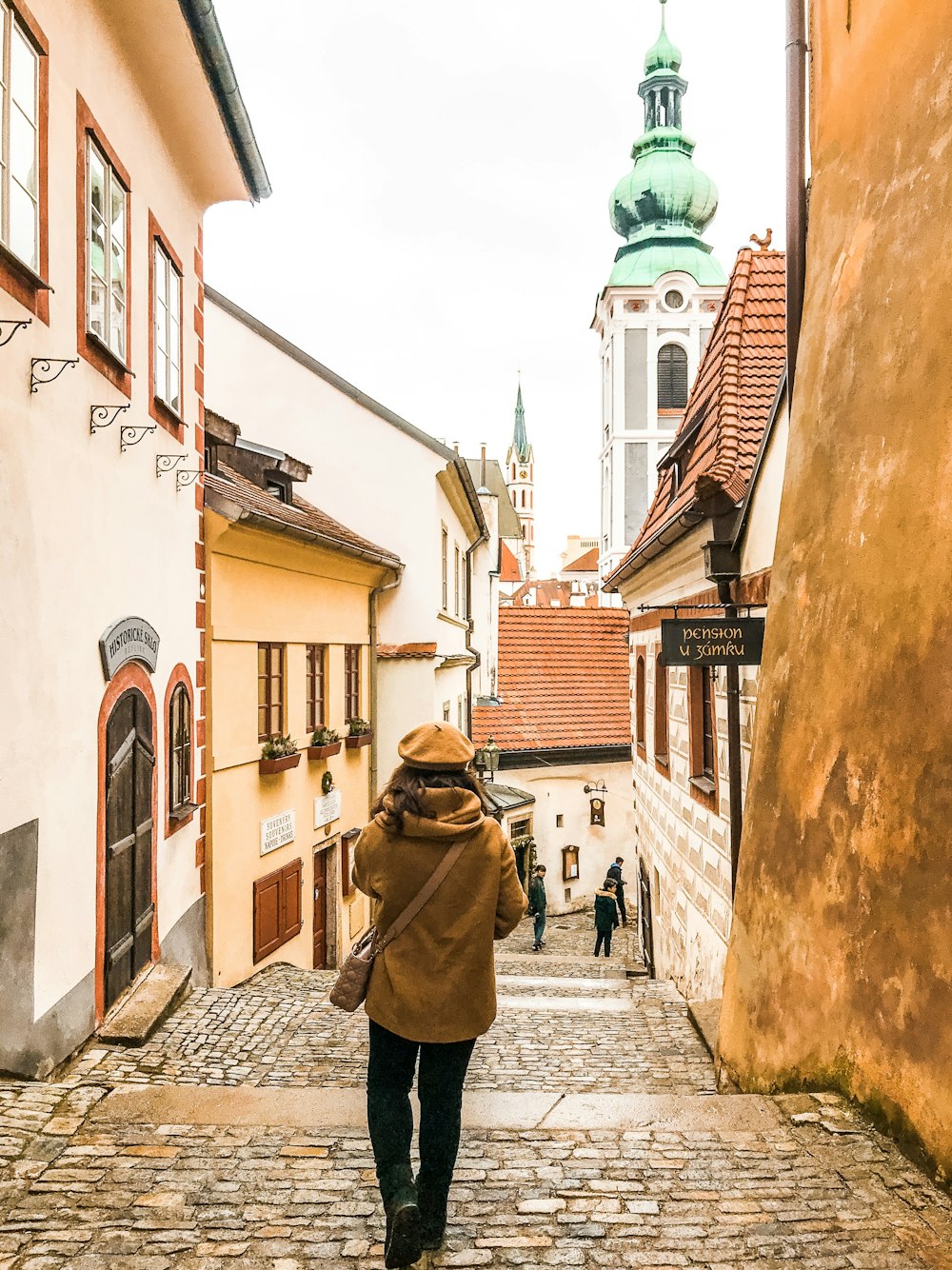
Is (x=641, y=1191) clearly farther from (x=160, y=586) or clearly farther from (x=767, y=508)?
(x=160, y=586)

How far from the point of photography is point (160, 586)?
8227mm

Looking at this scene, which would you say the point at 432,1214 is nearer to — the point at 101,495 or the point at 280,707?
the point at 101,495

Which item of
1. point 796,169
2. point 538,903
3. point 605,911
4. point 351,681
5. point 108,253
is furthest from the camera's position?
point 538,903

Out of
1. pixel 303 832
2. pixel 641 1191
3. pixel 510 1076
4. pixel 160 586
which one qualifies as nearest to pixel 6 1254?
pixel 641 1191

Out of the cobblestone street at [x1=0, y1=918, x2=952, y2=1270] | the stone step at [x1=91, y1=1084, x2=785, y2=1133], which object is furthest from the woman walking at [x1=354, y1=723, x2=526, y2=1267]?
the stone step at [x1=91, y1=1084, x2=785, y2=1133]

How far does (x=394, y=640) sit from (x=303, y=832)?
511 centimetres

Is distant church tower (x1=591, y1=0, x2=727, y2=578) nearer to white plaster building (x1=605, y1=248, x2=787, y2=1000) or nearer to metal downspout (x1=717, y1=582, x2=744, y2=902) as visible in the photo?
white plaster building (x1=605, y1=248, x2=787, y2=1000)

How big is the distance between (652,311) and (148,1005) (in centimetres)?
4889

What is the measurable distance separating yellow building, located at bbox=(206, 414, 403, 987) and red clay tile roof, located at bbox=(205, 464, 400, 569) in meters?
0.05

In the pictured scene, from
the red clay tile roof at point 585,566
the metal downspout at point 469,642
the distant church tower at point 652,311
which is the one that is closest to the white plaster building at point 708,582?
the metal downspout at point 469,642

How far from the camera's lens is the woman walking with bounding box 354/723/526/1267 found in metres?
3.54

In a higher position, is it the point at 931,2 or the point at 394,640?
the point at 931,2

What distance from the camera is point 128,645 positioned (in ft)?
23.2

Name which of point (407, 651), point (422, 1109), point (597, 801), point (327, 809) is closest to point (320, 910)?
point (327, 809)
